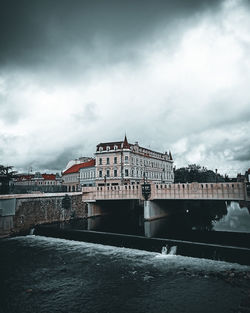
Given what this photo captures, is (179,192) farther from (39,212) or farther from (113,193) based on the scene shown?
(39,212)

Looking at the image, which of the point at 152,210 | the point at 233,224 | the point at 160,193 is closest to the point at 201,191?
the point at 160,193

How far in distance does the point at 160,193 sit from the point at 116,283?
67.9 ft

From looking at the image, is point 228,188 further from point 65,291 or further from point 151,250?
point 65,291

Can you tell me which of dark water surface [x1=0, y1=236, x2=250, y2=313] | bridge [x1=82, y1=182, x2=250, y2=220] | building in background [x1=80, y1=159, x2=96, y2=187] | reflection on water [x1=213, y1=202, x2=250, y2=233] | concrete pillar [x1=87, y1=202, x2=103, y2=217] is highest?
building in background [x1=80, y1=159, x2=96, y2=187]

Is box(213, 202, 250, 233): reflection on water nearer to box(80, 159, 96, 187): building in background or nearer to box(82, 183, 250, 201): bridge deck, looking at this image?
box(82, 183, 250, 201): bridge deck

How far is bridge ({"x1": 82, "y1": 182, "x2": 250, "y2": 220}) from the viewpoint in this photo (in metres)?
27.9

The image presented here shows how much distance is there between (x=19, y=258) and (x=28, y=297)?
26.6 ft

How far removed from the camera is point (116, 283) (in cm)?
1470

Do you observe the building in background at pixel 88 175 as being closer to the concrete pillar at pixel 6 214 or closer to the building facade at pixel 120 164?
the building facade at pixel 120 164

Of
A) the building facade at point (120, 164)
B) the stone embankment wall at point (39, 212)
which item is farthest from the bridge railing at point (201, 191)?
the building facade at point (120, 164)

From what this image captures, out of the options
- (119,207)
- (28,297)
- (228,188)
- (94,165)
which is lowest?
(28,297)

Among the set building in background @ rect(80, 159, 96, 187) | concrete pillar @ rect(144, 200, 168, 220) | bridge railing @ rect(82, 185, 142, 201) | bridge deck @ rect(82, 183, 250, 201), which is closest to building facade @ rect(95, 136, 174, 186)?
building in background @ rect(80, 159, 96, 187)

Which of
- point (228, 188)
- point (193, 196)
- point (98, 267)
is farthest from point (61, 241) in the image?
point (228, 188)

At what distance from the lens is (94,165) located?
67750 mm
